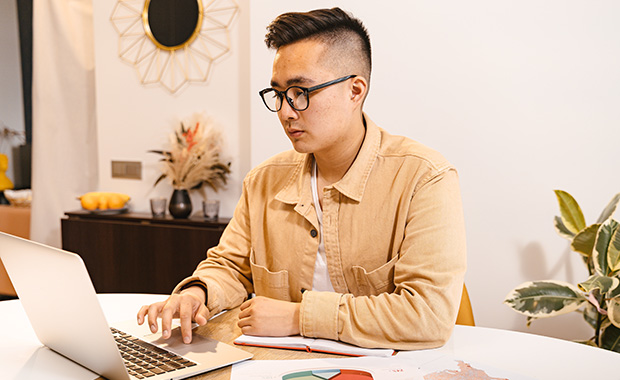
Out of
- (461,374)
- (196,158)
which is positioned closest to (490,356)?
(461,374)

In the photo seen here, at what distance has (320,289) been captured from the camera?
1561 millimetres

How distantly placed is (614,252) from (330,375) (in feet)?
4.58

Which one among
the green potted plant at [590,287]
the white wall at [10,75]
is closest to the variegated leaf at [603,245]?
the green potted plant at [590,287]

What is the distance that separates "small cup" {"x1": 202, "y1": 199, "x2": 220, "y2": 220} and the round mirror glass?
3.14 ft

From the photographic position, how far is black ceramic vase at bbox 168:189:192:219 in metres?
3.19

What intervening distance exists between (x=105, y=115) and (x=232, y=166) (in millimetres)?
998

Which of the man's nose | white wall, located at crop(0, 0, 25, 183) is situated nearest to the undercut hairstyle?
the man's nose

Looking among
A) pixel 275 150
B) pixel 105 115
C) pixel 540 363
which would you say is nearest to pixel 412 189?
pixel 540 363

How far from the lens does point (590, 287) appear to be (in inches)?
75.5

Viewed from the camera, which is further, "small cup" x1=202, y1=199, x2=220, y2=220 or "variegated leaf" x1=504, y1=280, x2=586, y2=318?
"small cup" x1=202, y1=199, x2=220, y2=220

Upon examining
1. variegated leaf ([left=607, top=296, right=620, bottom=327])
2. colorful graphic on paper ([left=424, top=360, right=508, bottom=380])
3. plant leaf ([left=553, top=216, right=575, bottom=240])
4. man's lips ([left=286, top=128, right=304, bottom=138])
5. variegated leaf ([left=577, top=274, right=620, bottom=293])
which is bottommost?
variegated leaf ([left=607, top=296, right=620, bottom=327])

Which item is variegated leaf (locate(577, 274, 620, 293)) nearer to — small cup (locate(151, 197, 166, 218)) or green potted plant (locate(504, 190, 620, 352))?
green potted plant (locate(504, 190, 620, 352))

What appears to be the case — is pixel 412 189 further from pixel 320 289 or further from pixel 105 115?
pixel 105 115

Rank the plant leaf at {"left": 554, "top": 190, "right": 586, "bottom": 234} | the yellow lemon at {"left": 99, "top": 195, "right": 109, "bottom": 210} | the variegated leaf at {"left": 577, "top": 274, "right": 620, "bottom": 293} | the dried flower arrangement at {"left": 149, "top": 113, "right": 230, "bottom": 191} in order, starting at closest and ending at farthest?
1. the variegated leaf at {"left": 577, "top": 274, "right": 620, "bottom": 293}
2. the plant leaf at {"left": 554, "top": 190, "right": 586, "bottom": 234}
3. the dried flower arrangement at {"left": 149, "top": 113, "right": 230, "bottom": 191}
4. the yellow lemon at {"left": 99, "top": 195, "right": 109, "bottom": 210}
